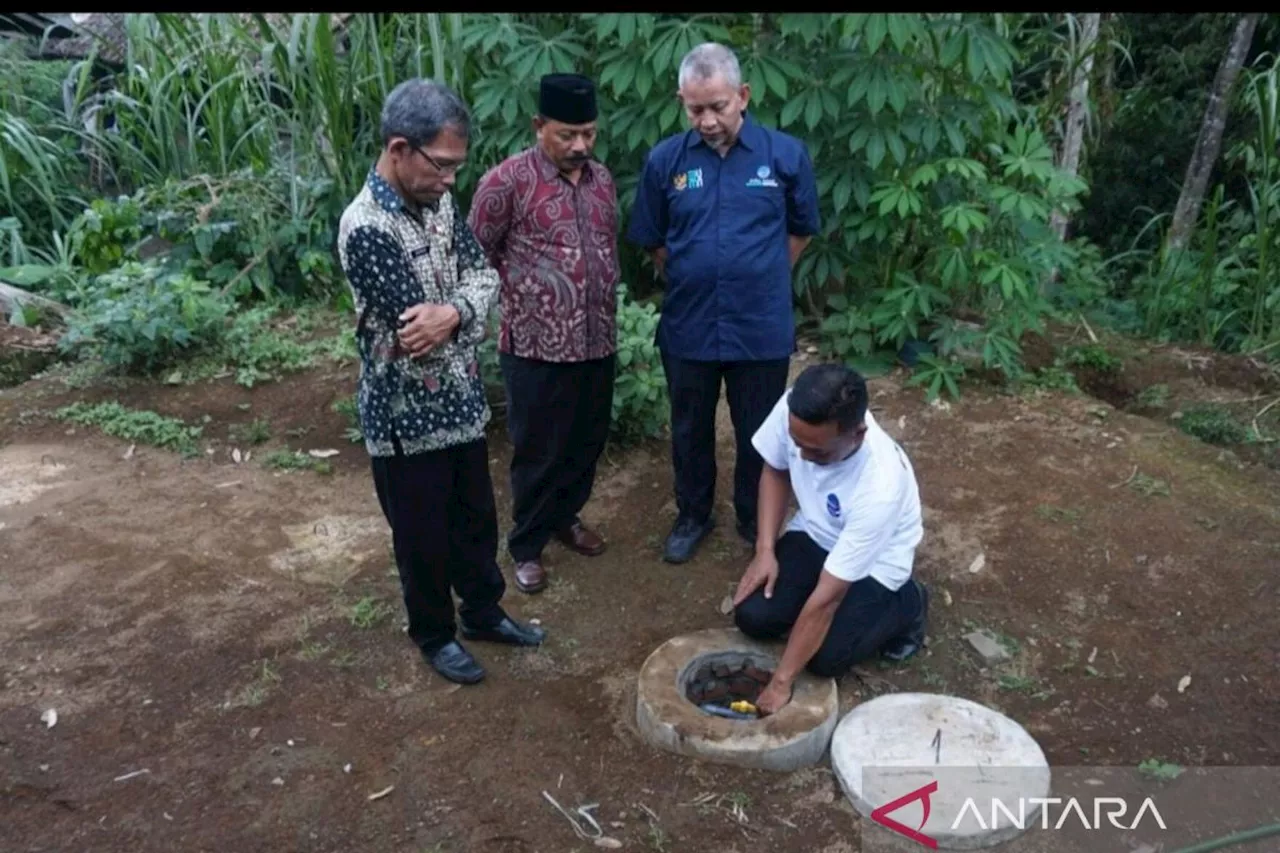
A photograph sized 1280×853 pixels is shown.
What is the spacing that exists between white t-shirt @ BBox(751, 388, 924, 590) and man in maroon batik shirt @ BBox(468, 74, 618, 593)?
612 mm

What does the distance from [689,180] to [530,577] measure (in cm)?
134

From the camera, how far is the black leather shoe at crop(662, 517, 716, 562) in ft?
11.8

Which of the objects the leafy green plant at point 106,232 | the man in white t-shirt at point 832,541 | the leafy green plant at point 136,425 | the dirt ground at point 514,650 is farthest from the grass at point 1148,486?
the leafy green plant at point 106,232

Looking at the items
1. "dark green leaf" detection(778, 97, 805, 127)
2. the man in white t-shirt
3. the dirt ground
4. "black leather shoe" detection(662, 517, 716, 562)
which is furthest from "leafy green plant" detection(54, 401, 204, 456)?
"dark green leaf" detection(778, 97, 805, 127)

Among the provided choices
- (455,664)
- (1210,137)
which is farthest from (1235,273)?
(455,664)

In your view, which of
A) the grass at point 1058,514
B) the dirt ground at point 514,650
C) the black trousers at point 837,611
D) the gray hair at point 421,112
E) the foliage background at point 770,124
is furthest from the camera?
the foliage background at point 770,124

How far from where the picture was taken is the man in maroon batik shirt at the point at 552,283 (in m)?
3.01

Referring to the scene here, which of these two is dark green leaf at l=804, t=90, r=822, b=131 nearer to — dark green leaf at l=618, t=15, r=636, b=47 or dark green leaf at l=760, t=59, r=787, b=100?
dark green leaf at l=760, t=59, r=787, b=100

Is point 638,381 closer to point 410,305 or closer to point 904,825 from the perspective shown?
point 410,305

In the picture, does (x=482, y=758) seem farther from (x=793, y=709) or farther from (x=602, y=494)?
(x=602, y=494)

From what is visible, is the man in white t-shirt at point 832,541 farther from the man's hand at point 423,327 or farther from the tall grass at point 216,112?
the tall grass at point 216,112

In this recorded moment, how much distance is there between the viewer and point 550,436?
3.28m

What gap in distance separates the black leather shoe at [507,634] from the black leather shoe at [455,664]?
0.14m

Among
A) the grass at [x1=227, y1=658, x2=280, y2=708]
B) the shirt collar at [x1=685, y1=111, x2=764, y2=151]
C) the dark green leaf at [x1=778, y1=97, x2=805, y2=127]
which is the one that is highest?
the shirt collar at [x1=685, y1=111, x2=764, y2=151]
